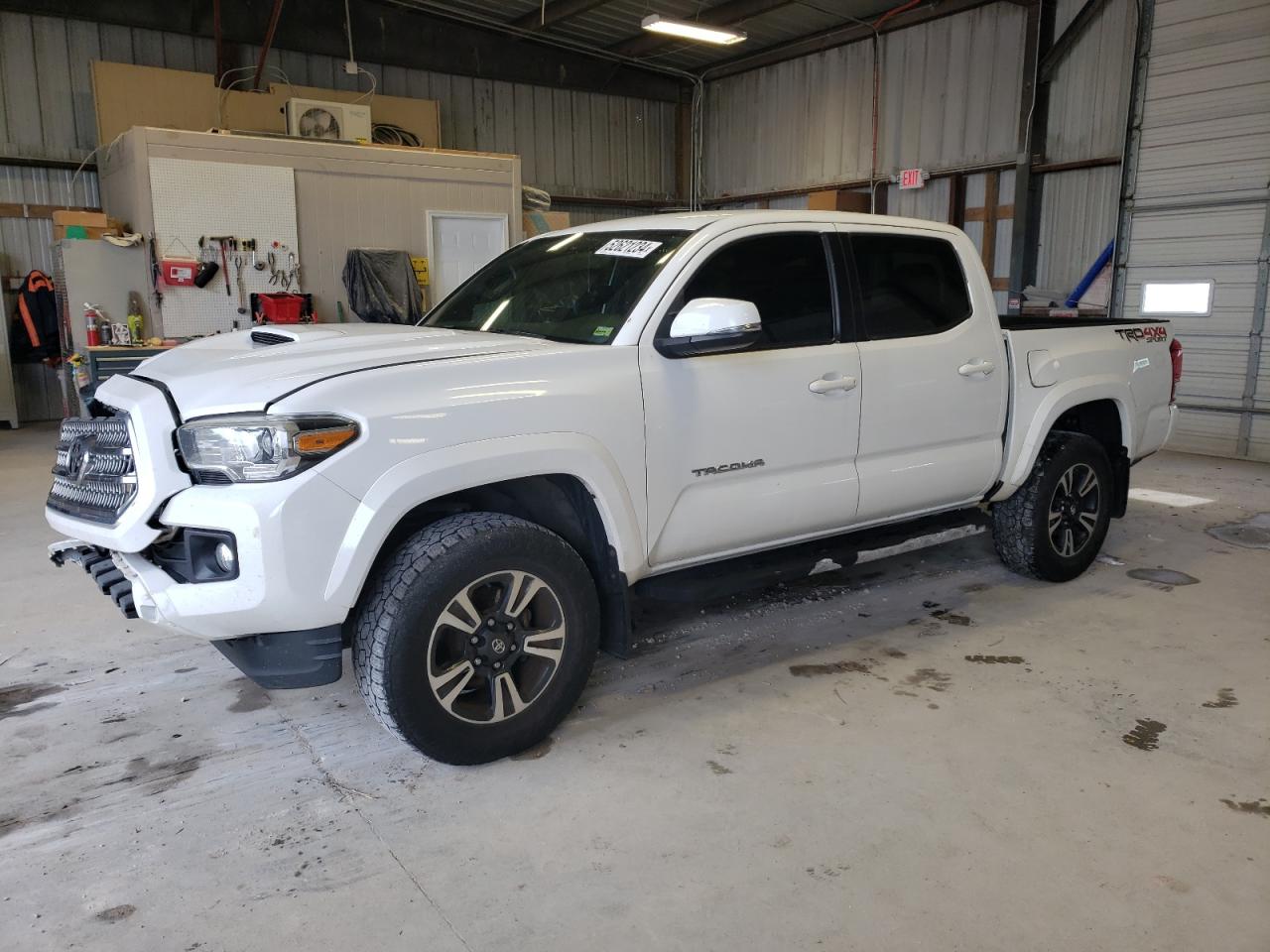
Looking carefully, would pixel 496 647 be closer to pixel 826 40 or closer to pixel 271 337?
pixel 271 337

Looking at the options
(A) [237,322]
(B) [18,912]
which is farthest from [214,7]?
(B) [18,912]

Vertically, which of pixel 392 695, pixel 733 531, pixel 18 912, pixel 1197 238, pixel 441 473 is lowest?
pixel 18 912

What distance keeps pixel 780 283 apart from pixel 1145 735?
6.54ft

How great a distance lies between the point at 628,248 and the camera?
3426 millimetres

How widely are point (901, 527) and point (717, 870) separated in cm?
208

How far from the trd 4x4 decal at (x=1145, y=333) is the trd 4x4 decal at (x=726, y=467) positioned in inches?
97.3

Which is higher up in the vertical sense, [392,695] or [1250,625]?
[392,695]

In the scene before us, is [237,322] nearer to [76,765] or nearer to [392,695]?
[76,765]

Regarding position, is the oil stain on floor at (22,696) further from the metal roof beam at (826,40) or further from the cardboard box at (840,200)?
the metal roof beam at (826,40)

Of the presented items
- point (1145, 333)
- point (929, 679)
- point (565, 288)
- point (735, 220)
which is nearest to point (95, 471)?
point (565, 288)

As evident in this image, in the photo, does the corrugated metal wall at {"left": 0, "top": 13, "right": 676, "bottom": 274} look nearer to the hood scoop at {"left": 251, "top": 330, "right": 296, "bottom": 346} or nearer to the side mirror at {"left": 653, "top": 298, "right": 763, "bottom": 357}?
the hood scoop at {"left": 251, "top": 330, "right": 296, "bottom": 346}

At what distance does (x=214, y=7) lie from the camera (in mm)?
10992

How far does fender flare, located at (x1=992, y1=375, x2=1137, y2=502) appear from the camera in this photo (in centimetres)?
422

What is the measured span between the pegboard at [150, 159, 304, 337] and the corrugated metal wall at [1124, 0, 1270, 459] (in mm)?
8704
